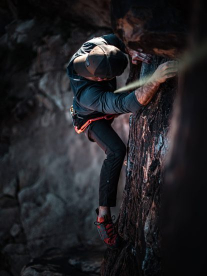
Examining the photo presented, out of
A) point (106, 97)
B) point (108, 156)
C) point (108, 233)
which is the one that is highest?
point (106, 97)

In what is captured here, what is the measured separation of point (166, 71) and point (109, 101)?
434mm

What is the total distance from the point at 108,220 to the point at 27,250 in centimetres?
278

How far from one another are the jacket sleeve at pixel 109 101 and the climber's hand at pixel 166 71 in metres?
0.21

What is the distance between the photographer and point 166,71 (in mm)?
1931

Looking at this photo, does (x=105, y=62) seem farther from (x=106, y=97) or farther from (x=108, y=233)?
(x=108, y=233)

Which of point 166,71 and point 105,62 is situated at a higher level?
point 105,62

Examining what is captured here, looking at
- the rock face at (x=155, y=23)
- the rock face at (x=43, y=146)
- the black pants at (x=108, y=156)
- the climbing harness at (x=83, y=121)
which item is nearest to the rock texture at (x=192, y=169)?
the rock face at (x=155, y=23)

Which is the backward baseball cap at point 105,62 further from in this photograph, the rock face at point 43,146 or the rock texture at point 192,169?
the rock face at point 43,146

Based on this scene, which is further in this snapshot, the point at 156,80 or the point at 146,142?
the point at 146,142

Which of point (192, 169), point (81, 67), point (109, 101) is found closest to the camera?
point (192, 169)

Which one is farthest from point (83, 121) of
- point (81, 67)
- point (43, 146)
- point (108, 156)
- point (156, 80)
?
point (43, 146)

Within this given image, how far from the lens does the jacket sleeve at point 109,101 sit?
2143 millimetres

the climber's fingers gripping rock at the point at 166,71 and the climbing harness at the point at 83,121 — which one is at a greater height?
the climber's fingers gripping rock at the point at 166,71

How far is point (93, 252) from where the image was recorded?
4547 millimetres
